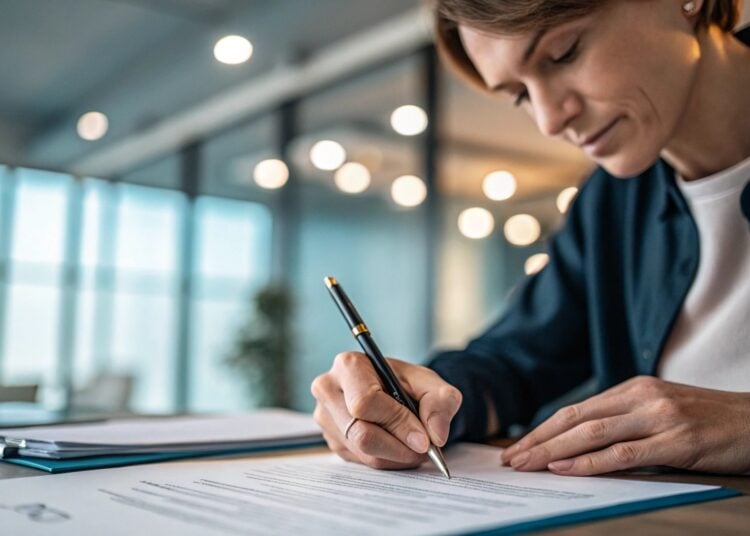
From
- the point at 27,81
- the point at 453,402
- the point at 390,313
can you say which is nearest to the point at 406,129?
the point at 390,313

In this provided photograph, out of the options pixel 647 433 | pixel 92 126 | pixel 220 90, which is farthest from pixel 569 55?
pixel 92 126

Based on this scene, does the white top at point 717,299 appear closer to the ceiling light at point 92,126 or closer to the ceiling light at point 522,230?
the ceiling light at point 522,230

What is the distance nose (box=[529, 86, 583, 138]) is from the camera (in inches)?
44.9

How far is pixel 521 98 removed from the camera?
126 centimetres

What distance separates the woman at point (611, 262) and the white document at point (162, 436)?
0.15 meters

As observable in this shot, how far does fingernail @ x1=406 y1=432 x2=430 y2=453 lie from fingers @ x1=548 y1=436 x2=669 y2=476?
152 millimetres

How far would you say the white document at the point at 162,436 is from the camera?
914 mm

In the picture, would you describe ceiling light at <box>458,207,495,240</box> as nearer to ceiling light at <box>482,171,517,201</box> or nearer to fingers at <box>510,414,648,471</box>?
ceiling light at <box>482,171,517,201</box>

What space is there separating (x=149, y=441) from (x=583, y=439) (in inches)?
20.5

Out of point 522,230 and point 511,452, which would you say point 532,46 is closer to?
point 511,452

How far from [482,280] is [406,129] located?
4.77 ft

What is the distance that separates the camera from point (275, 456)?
985 millimetres

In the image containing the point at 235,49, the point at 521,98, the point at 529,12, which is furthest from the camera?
the point at 235,49

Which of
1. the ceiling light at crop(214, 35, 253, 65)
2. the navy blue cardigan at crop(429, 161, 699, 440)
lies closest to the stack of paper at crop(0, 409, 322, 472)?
the navy blue cardigan at crop(429, 161, 699, 440)
